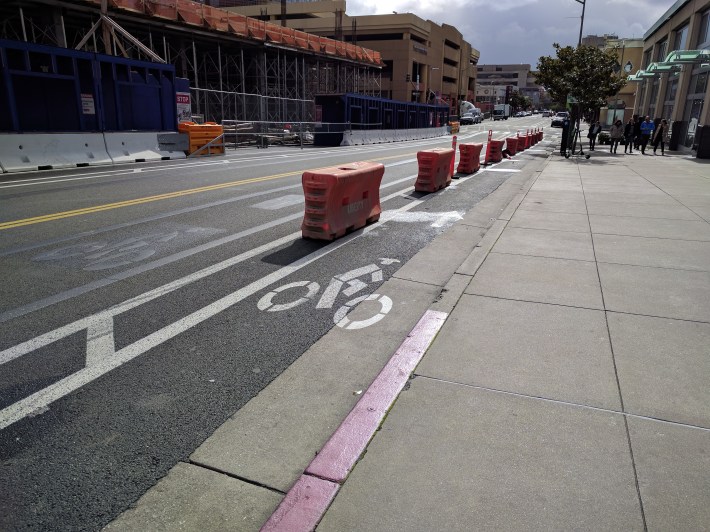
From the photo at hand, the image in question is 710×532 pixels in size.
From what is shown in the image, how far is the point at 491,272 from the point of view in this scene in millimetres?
6223

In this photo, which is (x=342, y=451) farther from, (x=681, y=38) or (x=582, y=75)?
(x=681, y=38)

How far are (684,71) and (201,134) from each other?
25124mm

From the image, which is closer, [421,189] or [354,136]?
[421,189]

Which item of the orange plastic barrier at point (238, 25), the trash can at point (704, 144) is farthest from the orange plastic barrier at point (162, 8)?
the trash can at point (704, 144)

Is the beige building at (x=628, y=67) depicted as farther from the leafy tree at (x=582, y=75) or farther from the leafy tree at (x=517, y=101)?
the leafy tree at (x=517, y=101)

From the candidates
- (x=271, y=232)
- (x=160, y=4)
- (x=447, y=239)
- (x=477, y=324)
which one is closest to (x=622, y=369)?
(x=477, y=324)

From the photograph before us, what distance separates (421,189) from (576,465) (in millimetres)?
10215

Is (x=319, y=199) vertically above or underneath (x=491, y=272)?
above

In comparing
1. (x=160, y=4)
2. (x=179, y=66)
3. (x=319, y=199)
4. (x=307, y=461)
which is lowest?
(x=307, y=461)

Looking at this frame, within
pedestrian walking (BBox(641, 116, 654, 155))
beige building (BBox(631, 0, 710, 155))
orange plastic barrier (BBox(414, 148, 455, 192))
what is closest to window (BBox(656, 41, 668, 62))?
beige building (BBox(631, 0, 710, 155))

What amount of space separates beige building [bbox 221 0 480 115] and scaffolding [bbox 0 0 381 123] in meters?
29.4

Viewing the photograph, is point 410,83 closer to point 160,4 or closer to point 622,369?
point 160,4

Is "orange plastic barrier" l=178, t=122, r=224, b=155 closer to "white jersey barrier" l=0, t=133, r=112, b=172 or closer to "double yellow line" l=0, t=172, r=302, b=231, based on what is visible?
"white jersey barrier" l=0, t=133, r=112, b=172

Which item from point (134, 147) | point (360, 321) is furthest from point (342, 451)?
point (134, 147)
